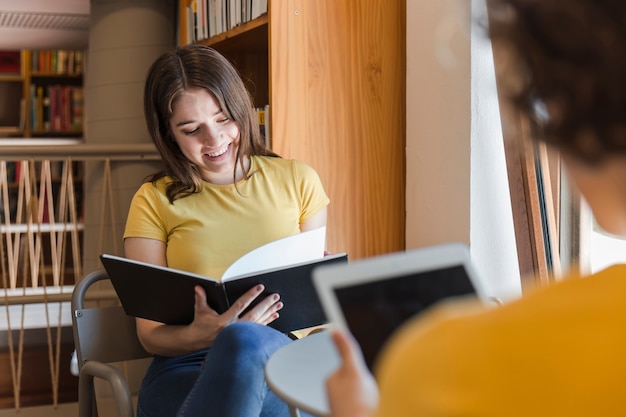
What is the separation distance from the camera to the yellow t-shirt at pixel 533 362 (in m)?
0.44

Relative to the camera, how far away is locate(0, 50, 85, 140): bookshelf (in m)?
6.69

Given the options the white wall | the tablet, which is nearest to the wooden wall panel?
the white wall

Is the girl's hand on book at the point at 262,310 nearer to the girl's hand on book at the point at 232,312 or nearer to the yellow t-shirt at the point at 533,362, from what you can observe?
the girl's hand on book at the point at 232,312

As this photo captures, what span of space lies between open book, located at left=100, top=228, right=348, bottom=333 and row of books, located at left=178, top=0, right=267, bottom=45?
3.28 ft

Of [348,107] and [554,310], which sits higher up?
[348,107]

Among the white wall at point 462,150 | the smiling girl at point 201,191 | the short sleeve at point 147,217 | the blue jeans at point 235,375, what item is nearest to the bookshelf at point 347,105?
the white wall at point 462,150

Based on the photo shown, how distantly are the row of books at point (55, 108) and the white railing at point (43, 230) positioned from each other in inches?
20.3

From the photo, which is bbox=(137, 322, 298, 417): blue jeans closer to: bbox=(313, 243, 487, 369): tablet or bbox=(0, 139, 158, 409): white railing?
bbox=(313, 243, 487, 369): tablet

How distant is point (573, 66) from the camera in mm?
489

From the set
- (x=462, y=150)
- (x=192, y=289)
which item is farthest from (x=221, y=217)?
(x=462, y=150)

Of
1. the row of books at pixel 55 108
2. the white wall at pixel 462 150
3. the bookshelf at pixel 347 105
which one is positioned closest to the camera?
the white wall at pixel 462 150

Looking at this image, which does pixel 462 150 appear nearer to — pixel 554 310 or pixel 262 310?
pixel 262 310

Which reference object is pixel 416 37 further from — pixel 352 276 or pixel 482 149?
pixel 352 276

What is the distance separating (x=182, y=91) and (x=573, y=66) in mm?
1390
